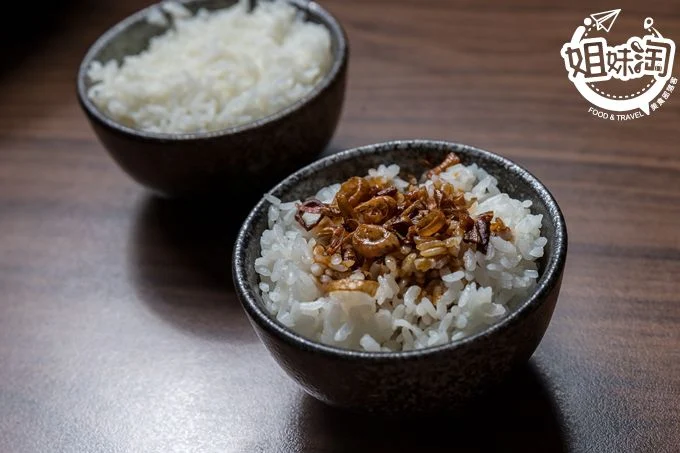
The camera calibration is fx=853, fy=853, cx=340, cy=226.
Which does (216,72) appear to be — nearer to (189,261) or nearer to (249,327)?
(189,261)

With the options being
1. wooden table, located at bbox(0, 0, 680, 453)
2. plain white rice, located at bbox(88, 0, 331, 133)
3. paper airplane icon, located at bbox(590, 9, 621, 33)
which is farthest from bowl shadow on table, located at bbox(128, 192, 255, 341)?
paper airplane icon, located at bbox(590, 9, 621, 33)

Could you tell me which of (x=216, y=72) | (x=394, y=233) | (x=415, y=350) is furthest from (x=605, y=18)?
(x=415, y=350)

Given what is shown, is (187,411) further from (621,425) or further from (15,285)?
(621,425)

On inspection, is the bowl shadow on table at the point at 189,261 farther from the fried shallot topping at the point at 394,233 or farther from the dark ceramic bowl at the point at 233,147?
the fried shallot topping at the point at 394,233

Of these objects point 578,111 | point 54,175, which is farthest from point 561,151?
point 54,175

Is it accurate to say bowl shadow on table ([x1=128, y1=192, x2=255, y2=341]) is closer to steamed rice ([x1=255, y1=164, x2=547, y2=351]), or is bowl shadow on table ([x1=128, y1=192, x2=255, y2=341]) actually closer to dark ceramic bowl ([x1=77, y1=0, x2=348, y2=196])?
dark ceramic bowl ([x1=77, y1=0, x2=348, y2=196])

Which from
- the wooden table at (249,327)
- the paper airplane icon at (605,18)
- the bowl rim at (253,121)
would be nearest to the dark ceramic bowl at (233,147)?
the bowl rim at (253,121)
